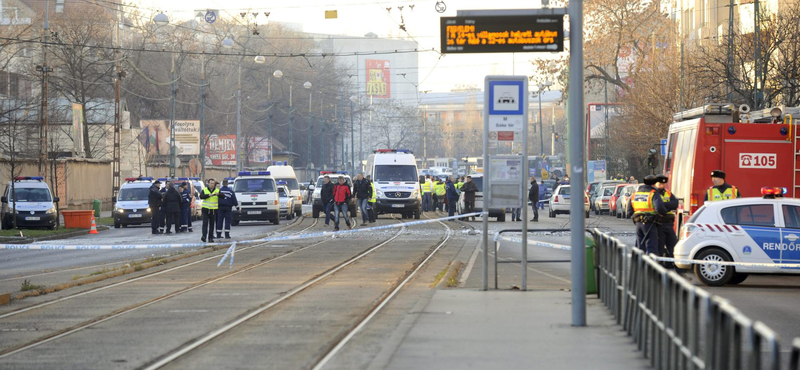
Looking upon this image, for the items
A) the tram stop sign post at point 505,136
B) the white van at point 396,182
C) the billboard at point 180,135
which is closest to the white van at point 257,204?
the white van at point 396,182

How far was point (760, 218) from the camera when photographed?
52.7 ft

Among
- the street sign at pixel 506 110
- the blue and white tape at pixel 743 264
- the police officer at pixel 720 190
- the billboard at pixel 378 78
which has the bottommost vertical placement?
the blue and white tape at pixel 743 264

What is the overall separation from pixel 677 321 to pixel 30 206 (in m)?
32.7

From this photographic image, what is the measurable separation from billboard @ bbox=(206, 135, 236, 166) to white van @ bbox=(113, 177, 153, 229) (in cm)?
4465

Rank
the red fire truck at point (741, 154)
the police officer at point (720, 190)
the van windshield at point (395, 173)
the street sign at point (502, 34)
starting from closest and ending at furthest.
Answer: the street sign at point (502, 34), the police officer at point (720, 190), the red fire truck at point (741, 154), the van windshield at point (395, 173)

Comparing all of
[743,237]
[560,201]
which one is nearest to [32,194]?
[560,201]

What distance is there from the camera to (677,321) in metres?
7.25

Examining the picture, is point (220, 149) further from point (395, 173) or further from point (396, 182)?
Result: point (396, 182)

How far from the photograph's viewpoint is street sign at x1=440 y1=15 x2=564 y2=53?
36.0 ft

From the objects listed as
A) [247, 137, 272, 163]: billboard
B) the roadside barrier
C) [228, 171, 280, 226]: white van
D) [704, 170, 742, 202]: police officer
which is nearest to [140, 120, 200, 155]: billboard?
[247, 137, 272, 163]: billboard

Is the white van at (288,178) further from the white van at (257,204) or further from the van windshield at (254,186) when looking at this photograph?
the white van at (257,204)

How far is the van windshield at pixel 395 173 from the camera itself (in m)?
42.0

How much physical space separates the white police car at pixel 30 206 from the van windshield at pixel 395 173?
1243cm

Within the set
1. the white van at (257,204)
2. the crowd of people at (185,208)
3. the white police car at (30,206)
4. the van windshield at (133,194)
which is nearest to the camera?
the crowd of people at (185,208)
